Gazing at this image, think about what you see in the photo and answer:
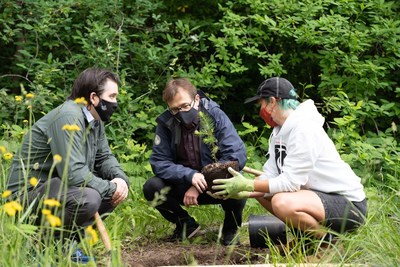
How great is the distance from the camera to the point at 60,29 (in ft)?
29.8

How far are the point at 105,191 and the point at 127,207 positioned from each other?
3.29ft

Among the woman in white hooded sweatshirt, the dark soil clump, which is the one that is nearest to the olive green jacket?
the dark soil clump

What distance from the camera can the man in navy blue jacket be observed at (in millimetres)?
5551

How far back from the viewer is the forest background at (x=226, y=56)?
7.98m

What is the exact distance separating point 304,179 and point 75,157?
137 cm

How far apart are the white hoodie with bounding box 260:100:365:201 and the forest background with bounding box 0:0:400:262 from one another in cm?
256

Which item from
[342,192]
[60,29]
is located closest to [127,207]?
[342,192]

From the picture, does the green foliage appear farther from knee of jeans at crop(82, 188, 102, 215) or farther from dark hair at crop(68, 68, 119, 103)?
knee of jeans at crop(82, 188, 102, 215)

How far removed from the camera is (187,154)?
575cm

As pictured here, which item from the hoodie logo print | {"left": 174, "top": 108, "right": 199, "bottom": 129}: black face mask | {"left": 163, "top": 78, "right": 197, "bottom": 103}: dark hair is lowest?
the hoodie logo print

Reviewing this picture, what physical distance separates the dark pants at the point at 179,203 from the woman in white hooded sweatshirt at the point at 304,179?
26.4 inches

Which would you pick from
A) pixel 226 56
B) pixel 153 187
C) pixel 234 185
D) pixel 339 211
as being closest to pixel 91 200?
pixel 234 185

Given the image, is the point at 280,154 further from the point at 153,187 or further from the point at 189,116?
the point at 153,187

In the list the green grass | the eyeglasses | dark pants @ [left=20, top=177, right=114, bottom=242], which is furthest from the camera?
the eyeglasses
